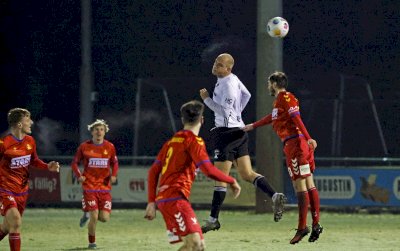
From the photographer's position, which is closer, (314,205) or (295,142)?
(295,142)

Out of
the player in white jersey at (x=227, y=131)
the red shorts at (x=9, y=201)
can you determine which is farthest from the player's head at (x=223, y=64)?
the red shorts at (x=9, y=201)

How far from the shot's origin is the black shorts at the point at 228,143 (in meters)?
14.8

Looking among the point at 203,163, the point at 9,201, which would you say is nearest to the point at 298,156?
the point at 9,201

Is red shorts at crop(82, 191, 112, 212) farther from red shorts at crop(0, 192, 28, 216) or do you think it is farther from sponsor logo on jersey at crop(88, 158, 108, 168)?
red shorts at crop(0, 192, 28, 216)

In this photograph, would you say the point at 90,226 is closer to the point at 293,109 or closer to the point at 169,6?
the point at 293,109

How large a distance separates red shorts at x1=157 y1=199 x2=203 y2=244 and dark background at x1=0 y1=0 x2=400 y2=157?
1896 centimetres

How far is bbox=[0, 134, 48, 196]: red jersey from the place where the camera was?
43.7ft

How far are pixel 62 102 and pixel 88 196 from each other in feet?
51.4

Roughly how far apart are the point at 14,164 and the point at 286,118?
371cm

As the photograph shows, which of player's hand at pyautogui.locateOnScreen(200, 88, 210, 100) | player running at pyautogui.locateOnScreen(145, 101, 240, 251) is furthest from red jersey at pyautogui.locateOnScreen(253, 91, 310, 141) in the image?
player running at pyautogui.locateOnScreen(145, 101, 240, 251)

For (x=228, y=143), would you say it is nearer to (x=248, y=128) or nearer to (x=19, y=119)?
(x=248, y=128)

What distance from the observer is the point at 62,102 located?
104 ft

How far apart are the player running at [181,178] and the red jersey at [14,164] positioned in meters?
3.38

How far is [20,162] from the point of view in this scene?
528 inches
